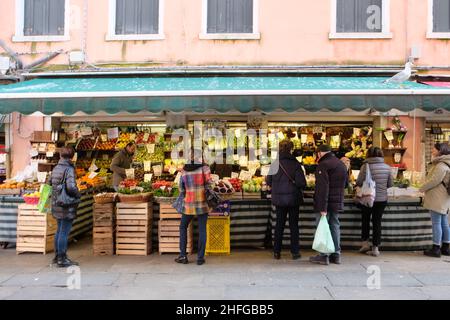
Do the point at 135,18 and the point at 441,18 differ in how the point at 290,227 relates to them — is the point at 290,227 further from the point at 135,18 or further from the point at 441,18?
the point at 441,18

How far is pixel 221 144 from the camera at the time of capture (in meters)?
10.2

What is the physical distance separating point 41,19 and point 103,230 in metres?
5.48

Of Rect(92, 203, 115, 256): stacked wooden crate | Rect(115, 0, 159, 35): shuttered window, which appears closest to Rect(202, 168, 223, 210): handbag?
Rect(92, 203, 115, 256): stacked wooden crate

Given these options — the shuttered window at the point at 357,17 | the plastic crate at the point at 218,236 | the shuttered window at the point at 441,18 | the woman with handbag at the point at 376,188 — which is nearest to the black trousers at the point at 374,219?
the woman with handbag at the point at 376,188

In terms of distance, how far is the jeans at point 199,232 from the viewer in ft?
23.0

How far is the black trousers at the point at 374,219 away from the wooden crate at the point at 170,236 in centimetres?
292

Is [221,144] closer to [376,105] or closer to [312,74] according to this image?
[312,74]

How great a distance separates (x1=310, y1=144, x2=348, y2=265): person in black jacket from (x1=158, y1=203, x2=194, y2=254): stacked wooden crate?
2.21 meters

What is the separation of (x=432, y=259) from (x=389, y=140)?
10.4ft

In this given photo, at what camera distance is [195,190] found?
6.95 metres

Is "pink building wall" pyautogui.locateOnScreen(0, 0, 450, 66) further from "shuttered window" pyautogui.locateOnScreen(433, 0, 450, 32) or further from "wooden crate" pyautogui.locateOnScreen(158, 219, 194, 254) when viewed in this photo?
"wooden crate" pyautogui.locateOnScreen(158, 219, 194, 254)

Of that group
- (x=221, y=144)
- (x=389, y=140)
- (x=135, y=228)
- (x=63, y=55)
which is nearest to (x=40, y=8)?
(x=63, y=55)

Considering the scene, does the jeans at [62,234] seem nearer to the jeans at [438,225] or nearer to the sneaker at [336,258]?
the sneaker at [336,258]
